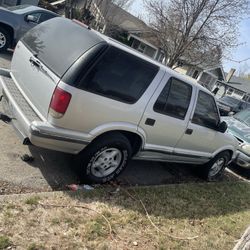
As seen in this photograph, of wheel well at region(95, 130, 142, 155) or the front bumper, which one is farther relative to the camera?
the front bumper

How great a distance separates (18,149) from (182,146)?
2.74 m

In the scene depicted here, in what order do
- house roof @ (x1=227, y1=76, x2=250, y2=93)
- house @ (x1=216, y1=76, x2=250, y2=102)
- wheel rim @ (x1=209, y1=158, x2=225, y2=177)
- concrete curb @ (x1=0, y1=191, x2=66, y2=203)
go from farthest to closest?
house roof @ (x1=227, y1=76, x2=250, y2=93) < house @ (x1=216, y1=76, x2=250, y2=102) < wheel rim @ (x1=209, y1=158, x2=225, y2=177) < concrete curb @ (x1=0, y1=191, x2=66, y2=203)

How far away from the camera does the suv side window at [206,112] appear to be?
234 inches

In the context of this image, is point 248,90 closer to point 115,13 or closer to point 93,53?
point 115,13

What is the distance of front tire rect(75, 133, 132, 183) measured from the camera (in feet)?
15.1

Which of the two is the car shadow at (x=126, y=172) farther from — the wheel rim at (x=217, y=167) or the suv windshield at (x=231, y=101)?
the suv windshield at (x=231, y=101)

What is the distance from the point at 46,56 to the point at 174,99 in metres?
2.04

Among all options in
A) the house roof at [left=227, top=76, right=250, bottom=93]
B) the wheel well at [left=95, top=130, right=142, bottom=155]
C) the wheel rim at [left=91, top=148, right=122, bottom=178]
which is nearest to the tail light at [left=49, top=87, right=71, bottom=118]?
the wheel rim at [left=91, top=148, right=122, bottom=178]

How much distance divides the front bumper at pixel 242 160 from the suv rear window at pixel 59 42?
559 centimetres

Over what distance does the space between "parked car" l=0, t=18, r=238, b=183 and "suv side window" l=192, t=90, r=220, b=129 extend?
21 cm

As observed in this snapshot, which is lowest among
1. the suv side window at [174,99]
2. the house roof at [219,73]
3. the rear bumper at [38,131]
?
the rear bumper at [38,131]

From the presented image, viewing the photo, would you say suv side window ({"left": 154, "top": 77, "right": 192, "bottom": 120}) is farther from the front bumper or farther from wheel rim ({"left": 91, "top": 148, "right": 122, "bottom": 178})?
the front bumper

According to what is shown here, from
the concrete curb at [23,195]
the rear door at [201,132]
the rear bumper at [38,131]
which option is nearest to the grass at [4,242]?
the concrete curb at [23,195]

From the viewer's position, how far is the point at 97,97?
4258 millimetres
